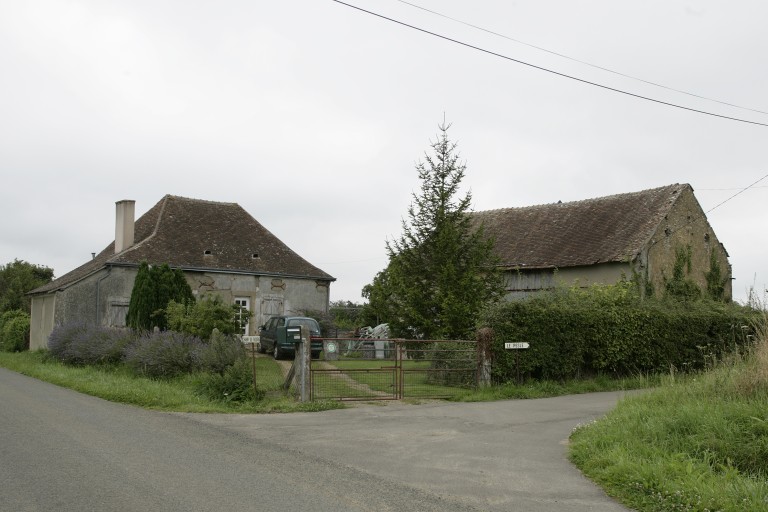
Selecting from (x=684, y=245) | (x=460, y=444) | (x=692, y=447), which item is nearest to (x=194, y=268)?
(x=460, y=444)

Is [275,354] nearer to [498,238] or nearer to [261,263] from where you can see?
[261,263]

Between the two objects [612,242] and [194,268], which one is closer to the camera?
[194,268]

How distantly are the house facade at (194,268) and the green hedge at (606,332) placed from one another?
14.0m

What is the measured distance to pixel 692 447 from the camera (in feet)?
29.3

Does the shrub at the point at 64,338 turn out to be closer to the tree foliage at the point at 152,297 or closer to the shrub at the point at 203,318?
the tree foliage at the point at 152,297

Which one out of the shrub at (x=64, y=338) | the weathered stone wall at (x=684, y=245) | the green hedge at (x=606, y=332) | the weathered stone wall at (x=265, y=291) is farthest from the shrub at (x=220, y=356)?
the weathered stone wall at (x=684, y=245)

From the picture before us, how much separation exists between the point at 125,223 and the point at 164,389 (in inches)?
650

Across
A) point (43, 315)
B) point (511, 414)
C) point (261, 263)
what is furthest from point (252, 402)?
point (43, 315)

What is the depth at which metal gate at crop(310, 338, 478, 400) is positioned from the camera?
648 inches

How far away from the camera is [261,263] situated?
107ft

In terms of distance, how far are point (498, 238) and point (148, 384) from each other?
75.5 feet

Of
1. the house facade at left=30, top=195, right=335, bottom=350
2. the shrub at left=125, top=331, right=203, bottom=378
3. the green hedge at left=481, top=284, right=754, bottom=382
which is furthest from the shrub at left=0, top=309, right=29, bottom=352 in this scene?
the green hedge at left=481, top=284, right=754, bottom=382

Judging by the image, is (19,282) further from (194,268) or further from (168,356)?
(168,356)

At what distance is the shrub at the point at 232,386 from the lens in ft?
52.0
